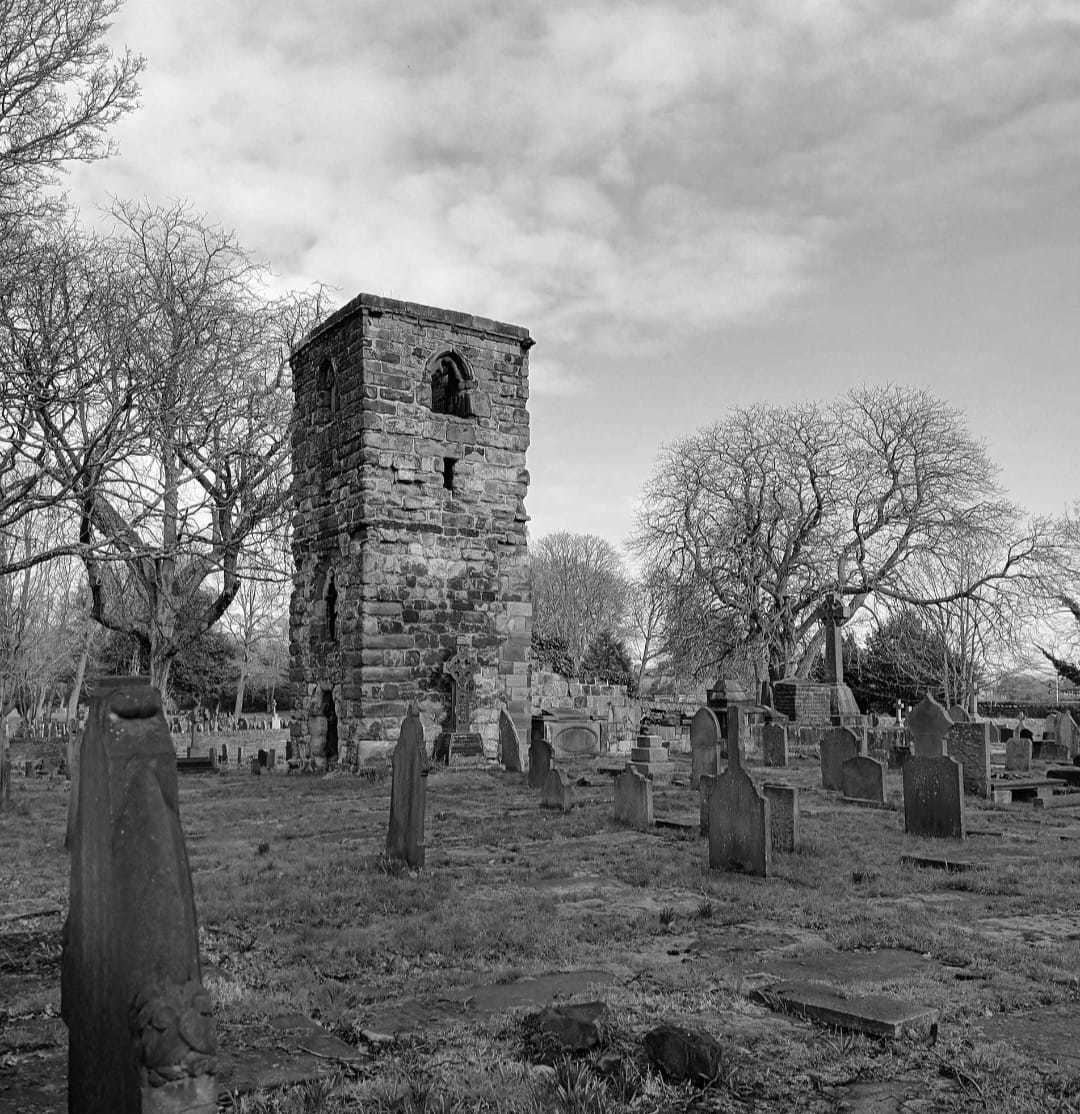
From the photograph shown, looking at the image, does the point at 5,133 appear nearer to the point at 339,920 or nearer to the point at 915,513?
the point at 339,920

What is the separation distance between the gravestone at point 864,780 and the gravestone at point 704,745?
3.14 meters

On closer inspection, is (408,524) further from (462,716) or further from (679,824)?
(679,824)

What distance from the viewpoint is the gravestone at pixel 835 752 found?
15.6m

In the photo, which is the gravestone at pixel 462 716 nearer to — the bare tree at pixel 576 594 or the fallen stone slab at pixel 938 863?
the fallen stone slab at pixel 938 863

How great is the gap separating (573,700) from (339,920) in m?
36.2

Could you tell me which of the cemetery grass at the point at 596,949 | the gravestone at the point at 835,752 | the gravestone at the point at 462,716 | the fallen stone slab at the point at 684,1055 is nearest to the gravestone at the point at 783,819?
the cemetery grass at the point at 596,949

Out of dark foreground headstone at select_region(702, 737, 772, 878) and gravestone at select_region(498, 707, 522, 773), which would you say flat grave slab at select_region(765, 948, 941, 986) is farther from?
gravestone at select_region(498, 707, 522, 773)

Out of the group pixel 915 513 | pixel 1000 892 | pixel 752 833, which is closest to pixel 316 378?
pixel 752 833

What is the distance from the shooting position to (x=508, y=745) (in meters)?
17.4

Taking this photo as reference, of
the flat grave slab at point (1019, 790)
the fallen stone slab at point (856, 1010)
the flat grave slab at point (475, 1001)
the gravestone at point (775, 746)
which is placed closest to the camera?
the fallen stone slab at point (856, 1010)

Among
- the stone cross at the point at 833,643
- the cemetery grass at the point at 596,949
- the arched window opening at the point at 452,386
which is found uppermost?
the arched window opening at the point at 452,386

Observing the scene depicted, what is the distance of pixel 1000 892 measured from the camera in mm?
7719

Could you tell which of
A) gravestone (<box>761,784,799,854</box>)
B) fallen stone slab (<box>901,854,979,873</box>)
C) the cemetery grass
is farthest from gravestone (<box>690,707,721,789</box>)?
fallen stone slab (<box>901,854,979,873</box>)

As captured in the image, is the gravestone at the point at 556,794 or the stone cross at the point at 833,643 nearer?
the gravestone at the point at 556,794
